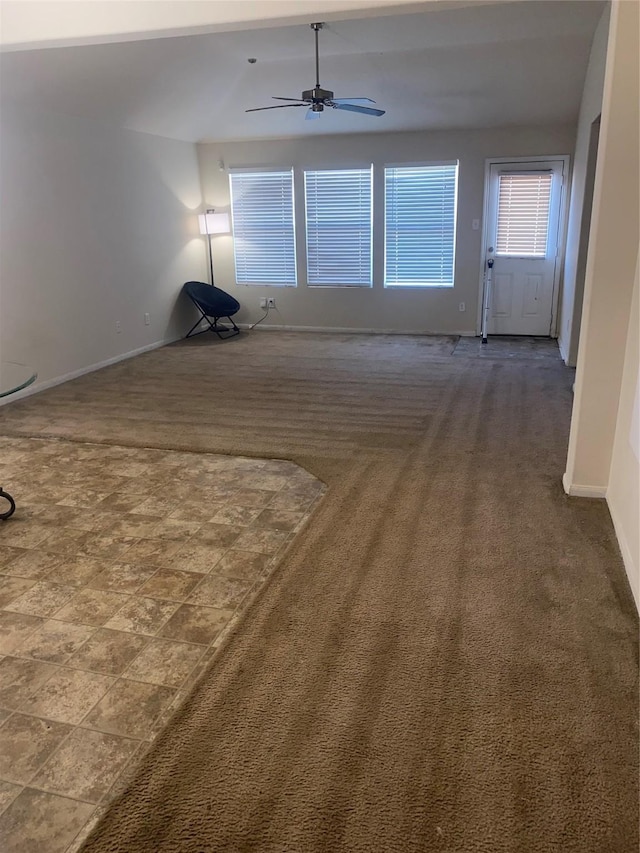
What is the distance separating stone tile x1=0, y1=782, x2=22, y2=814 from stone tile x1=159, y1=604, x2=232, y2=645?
657 mm

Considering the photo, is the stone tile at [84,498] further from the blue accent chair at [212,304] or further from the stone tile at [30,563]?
the blue accent chair at [212,304]

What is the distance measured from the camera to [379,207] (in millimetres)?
7609

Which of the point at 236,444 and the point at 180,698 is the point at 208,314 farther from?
the point at 180,698

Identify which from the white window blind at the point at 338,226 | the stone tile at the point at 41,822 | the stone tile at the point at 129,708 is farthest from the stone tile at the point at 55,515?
the white window blind at the point at 338,226

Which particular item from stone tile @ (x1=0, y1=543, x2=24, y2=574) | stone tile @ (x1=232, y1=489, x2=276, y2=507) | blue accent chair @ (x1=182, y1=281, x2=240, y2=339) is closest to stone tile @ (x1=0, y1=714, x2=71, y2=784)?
stone tile @ (x1=0, y1=543, x2=24, y2=574)

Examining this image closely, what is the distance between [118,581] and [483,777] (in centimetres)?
158

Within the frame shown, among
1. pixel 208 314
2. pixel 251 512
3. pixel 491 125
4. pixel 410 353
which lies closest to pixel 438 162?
pixel 491 125

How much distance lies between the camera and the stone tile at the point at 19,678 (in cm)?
190

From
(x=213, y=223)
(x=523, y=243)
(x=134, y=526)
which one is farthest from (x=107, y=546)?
(x=523, y=243)

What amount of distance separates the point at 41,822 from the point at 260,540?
1.44m

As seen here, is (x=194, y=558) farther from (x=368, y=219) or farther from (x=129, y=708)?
(x=368, y=219)

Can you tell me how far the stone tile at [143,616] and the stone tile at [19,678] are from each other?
0.27 meters

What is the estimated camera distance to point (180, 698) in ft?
6.22

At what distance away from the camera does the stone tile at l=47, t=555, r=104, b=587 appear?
8.33ft
